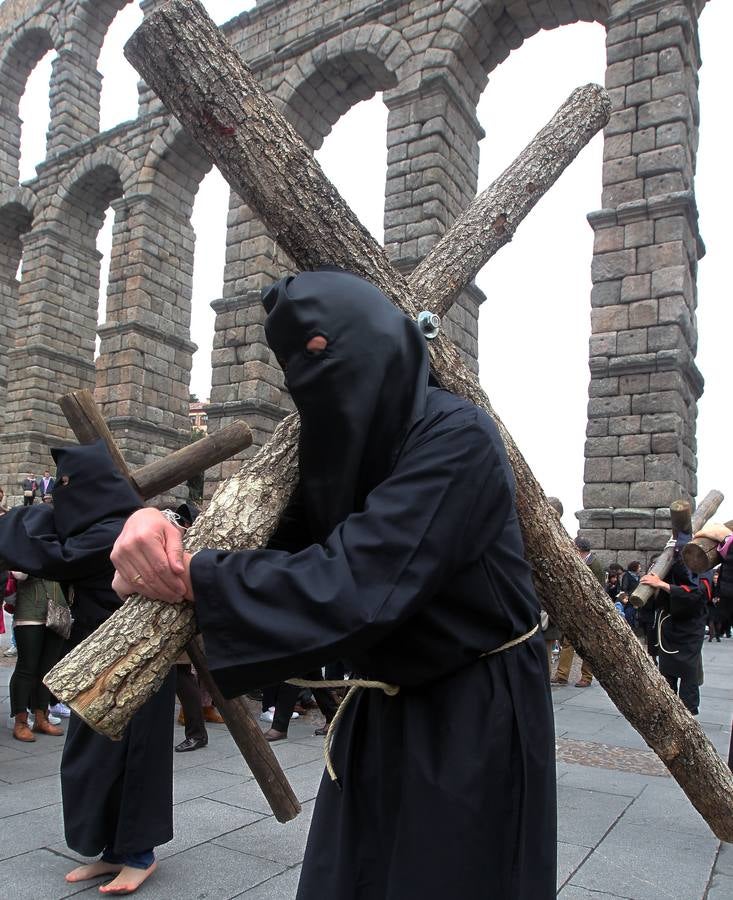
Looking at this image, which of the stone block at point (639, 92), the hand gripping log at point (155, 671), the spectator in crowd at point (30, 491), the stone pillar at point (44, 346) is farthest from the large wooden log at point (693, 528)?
the stone pillar at point (44, 346)

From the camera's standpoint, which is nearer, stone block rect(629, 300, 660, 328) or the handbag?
the handbag

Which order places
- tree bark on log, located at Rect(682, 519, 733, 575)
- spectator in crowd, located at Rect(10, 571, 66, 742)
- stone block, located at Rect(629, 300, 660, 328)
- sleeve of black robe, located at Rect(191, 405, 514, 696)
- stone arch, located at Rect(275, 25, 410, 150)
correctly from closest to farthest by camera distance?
sleeve of black robe, located at Rect(191, 405, 514, 696) < tree bark on log, located at Rect(682, 519, 733, 575) < spectator in crowd, located at Rect(10, 571, 66, 742) < stone block, located at Rect(629, 300, 660, 328) < stone arch, located at Rect(275, 25, 410, 150)

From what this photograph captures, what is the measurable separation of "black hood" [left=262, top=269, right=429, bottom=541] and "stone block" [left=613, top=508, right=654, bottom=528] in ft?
30.9

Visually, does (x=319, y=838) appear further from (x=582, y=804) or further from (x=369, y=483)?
(x=582, y=804)

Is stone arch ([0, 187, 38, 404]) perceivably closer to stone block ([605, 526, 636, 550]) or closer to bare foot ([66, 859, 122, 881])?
stone block ([605, 526, 636, 550])

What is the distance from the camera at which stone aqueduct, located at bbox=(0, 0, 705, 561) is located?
10.6m

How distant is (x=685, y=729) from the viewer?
2223 millimetres

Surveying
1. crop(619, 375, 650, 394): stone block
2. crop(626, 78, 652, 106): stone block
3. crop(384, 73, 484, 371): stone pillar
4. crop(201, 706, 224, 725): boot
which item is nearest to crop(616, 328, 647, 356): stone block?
crop(619, 375, 650, 394): stone block

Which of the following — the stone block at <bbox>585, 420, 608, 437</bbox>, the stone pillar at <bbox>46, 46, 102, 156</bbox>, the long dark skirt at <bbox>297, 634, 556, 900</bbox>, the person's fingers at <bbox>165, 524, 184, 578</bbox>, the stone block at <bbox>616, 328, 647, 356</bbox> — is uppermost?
the stone pillar at <bbox>46, 46, 102, 156</bbox>

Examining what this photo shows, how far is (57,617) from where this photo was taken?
18.7 feet

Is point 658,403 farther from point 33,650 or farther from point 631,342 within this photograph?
point 33,650

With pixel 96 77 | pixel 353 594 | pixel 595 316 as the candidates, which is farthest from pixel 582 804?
pixel 96 77

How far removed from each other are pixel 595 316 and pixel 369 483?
404 inches

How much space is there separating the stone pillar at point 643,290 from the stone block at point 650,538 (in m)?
0.01
